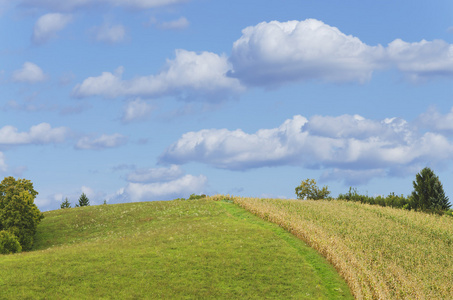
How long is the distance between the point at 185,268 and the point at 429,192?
150ft

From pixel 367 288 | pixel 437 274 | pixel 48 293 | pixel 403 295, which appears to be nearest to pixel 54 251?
pixel 48 293

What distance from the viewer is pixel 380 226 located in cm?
4797

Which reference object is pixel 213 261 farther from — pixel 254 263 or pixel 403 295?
pixel 403 295

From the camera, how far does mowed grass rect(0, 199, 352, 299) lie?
28734mm

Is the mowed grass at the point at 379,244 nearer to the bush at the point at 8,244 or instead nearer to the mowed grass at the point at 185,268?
the mowed grass at the point at 185,268

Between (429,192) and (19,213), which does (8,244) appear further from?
(429,192)

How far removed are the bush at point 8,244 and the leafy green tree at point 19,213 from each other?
3.05 m

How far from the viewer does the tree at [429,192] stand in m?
62.2

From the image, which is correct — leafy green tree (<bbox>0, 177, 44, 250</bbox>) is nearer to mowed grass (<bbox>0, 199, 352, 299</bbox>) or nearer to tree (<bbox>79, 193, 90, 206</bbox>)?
mowed grass (<bbox>0, 199, 352, 299</bbox>)

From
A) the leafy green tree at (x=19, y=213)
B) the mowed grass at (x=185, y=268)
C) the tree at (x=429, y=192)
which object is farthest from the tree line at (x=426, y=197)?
the leafy green tree at (x=19, y=213)

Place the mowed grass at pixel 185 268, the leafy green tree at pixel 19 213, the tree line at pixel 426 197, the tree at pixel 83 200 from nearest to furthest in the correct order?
the mowed grass at pixel 185 268, the leafy green tree at pixel 19 213, the tree line at pixel 426 197, the tree at pixel 83 200

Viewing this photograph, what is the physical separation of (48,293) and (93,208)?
33.5 metres

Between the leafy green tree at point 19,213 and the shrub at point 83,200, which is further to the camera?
the shrub at point 83,200

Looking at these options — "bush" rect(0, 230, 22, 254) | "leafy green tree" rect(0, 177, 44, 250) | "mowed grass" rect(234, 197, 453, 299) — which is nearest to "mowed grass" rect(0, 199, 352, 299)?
"mowed grass" rect(234, 197, 453, 299)
